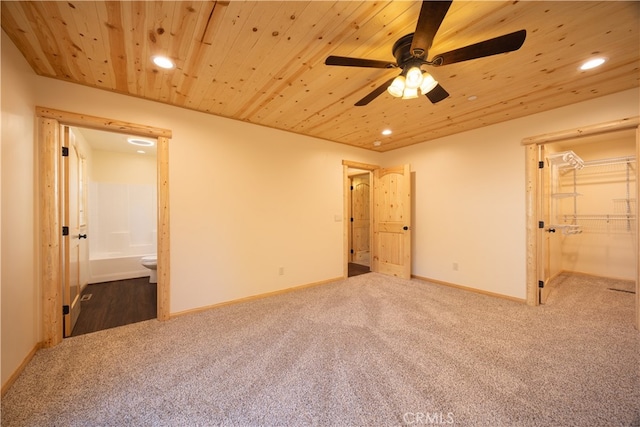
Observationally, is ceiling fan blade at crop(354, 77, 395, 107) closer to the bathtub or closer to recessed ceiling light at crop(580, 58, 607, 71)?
recessed ceiling light at crop(580, 58, 607, 71)

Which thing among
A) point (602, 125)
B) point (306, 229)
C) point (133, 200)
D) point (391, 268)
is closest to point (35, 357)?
point (306, 229)

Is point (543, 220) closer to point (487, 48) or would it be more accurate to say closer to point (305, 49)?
point (487, 48)

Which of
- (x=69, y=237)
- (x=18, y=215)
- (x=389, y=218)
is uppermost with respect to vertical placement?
(x=18, y=215)

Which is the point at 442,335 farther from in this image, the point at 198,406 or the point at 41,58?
the point at 41,58

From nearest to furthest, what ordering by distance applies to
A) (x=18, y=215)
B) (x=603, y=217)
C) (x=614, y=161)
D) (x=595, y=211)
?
1. (x=18, y=215)
2. (x=614, y=161)
3. (x=603, y=217)
4. (x=595, y=211)

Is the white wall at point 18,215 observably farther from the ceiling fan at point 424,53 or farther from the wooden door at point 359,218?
the wooden door at point 359,218

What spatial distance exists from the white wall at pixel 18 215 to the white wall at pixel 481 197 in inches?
191

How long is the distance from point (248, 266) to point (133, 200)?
3282 millimetres

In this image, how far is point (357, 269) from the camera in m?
5.25

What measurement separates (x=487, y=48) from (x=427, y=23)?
458mm

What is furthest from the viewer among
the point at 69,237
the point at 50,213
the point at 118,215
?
the point at 118,215

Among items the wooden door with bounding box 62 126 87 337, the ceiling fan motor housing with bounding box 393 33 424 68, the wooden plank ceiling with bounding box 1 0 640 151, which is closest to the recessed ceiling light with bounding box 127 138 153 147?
the wooden door with bounding box 62 126 87 337

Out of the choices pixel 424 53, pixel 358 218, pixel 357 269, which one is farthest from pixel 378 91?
pixel 358 218

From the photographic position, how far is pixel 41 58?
197 cm
